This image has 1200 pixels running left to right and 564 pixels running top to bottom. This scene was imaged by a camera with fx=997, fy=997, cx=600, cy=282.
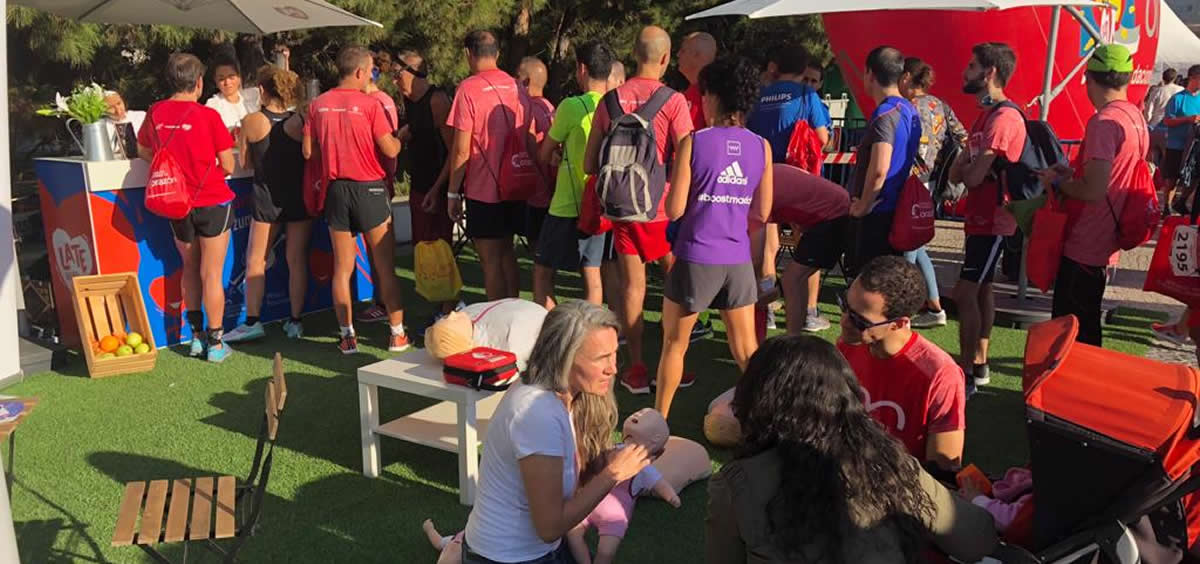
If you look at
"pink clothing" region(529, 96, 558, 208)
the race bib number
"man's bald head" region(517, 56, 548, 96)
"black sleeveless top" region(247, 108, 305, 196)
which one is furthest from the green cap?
"black sleeveless top" region(247, 108, 305, 196)

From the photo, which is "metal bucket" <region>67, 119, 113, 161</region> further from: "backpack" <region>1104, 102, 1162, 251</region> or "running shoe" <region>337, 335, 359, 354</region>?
"backpack" <region>1104, 102, 1162, 251</region>

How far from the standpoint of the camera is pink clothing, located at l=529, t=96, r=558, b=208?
6.33 metres

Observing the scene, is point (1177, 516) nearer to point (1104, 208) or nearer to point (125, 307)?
point (1104, 208)

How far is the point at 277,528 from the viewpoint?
3.88m

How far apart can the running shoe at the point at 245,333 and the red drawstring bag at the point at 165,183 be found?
0.94 m

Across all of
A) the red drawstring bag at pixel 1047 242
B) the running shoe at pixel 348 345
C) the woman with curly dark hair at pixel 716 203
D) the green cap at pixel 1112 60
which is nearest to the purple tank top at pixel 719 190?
the woman with curly dark hair at pixel 716 203

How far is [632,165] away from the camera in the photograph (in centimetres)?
479

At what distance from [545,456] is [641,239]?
267 centimetres

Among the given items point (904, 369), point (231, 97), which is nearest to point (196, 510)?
point (904, 369)

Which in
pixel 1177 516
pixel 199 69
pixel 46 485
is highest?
pixel 199 69

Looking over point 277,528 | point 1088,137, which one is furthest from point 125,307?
point 1088,137

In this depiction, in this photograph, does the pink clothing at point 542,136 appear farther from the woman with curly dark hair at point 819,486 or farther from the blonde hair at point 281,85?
the woman with curly dark hair at point 819,486

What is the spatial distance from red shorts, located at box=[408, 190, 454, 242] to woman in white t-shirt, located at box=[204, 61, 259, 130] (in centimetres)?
130

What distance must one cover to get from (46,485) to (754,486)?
3496 mm
